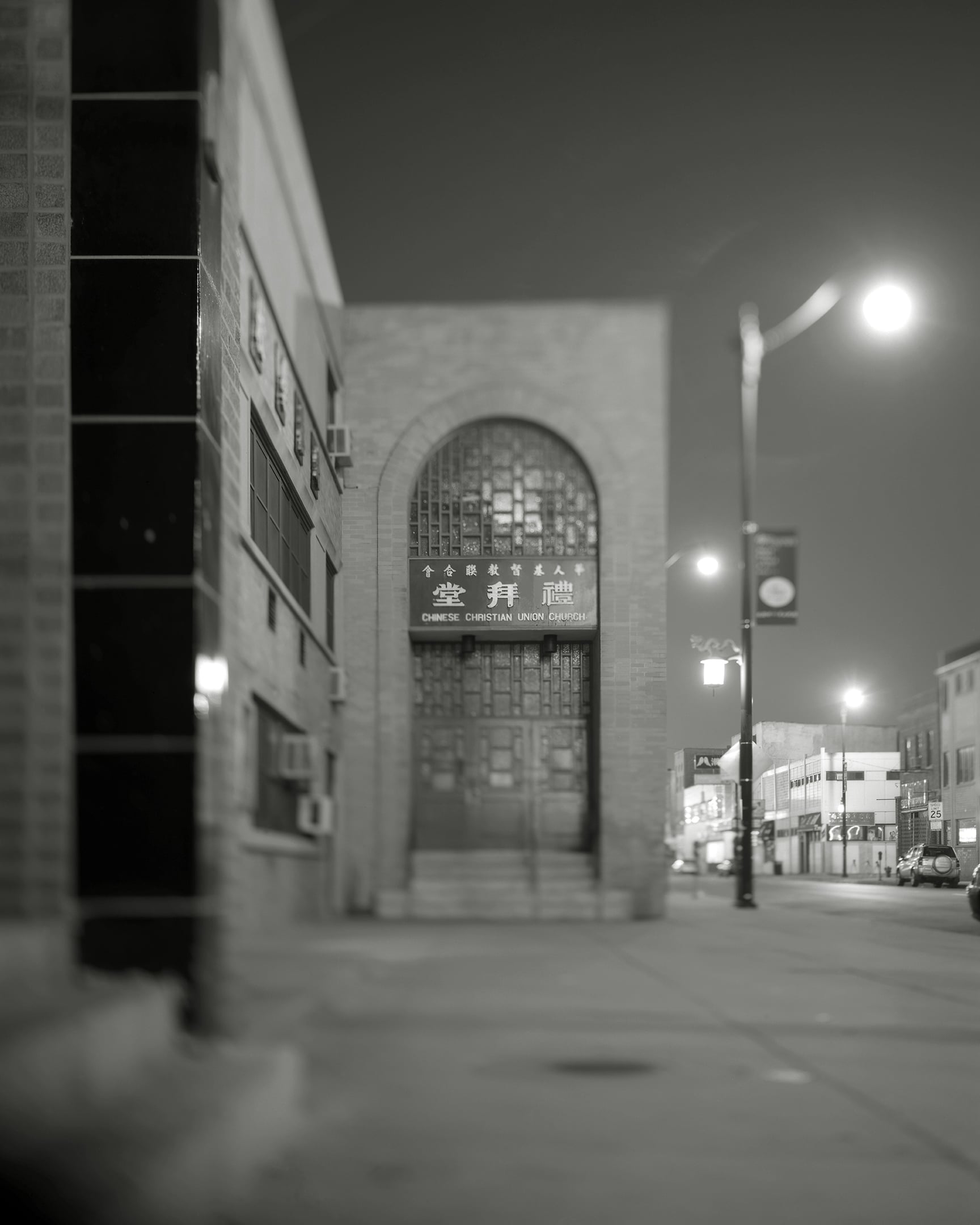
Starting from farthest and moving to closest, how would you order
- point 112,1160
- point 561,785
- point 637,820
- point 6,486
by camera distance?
point 6,486, point 561,785, point 637,820, point 112,1160

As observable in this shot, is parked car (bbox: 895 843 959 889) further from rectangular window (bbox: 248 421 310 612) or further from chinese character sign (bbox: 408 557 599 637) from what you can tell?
rectangular window (bbox: 248 421 310 612)

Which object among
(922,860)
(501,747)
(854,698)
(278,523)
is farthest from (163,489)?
(922,860)

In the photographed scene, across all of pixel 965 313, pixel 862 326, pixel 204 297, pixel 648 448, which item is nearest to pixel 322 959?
pixel 648 448

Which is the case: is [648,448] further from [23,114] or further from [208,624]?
[23,114]

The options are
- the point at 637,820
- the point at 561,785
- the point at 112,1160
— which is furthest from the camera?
the point at 561,785

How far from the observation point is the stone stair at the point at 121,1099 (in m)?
2.09

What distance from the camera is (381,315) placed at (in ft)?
8.12

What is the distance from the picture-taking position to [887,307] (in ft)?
8.55

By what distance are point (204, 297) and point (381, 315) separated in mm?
389

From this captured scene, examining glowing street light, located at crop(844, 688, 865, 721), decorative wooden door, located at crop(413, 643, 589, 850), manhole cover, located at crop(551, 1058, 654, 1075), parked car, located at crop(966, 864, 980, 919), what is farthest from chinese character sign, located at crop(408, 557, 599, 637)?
parked car, located at crop(966, 864, 980, 919)

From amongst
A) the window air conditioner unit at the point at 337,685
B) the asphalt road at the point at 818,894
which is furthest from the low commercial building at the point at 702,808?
the window air conditioner unit at the point at 337,685

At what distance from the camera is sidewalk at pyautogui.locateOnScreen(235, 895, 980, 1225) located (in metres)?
2.47

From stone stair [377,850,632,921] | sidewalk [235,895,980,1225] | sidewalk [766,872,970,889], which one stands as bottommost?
sidewalk [235,895,980,1225]

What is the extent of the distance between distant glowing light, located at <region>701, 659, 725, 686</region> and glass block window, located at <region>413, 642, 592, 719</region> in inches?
13.0
